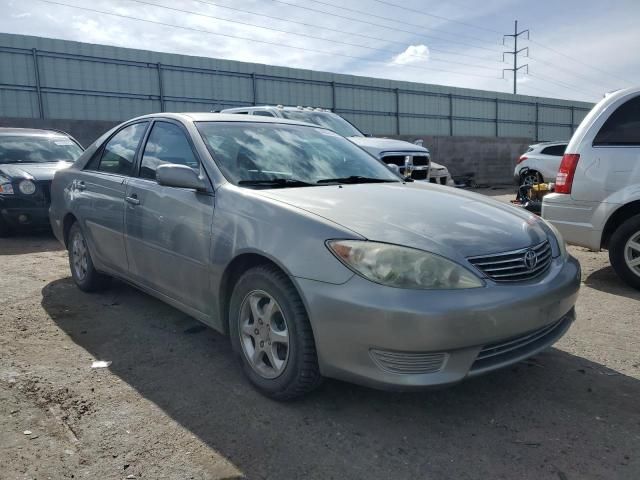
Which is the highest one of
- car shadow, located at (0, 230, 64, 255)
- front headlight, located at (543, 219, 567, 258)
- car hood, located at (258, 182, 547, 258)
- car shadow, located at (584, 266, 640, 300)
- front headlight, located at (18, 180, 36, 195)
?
front headlight, located at (18, 180, 36, 195)

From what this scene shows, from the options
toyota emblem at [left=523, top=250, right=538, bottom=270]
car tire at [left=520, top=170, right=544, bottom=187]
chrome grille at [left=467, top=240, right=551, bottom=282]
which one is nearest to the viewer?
chrome grille at [left=467, top=240, right=551, bottom=282]

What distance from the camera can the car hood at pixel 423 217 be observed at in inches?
98.7

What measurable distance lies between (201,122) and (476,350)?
7.77 feet

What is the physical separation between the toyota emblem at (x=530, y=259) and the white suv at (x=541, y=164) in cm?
1309

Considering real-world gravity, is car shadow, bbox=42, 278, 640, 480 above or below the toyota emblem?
below

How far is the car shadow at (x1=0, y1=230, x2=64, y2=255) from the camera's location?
22.4ft

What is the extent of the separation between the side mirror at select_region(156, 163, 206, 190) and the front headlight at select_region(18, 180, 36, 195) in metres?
5.19

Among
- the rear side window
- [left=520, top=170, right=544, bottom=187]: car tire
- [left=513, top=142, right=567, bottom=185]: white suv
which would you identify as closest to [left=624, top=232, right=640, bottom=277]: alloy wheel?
[left=513, top=142, right=567, bottom=185]: white suv

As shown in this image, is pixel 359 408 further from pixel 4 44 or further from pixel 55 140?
pixel 4 44

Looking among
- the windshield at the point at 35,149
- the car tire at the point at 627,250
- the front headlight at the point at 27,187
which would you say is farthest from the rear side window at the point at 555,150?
the front headlight at the point at 27,187

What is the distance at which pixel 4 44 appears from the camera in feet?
42.1

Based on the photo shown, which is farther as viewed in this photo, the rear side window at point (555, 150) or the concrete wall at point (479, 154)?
the concrete wall at point (479, 154)

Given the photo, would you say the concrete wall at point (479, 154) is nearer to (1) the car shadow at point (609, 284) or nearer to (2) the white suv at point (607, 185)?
(1) the car shadow at point (609, 284)

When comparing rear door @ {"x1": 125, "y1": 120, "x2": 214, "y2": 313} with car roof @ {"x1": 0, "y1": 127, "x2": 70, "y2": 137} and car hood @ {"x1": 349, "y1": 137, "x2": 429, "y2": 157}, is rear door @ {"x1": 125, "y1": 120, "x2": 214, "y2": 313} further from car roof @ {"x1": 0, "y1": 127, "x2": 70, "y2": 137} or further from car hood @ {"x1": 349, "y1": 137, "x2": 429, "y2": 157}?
car roof @ {"x1": 0, "y1": 127, "x2": 70, "y2": 137}
